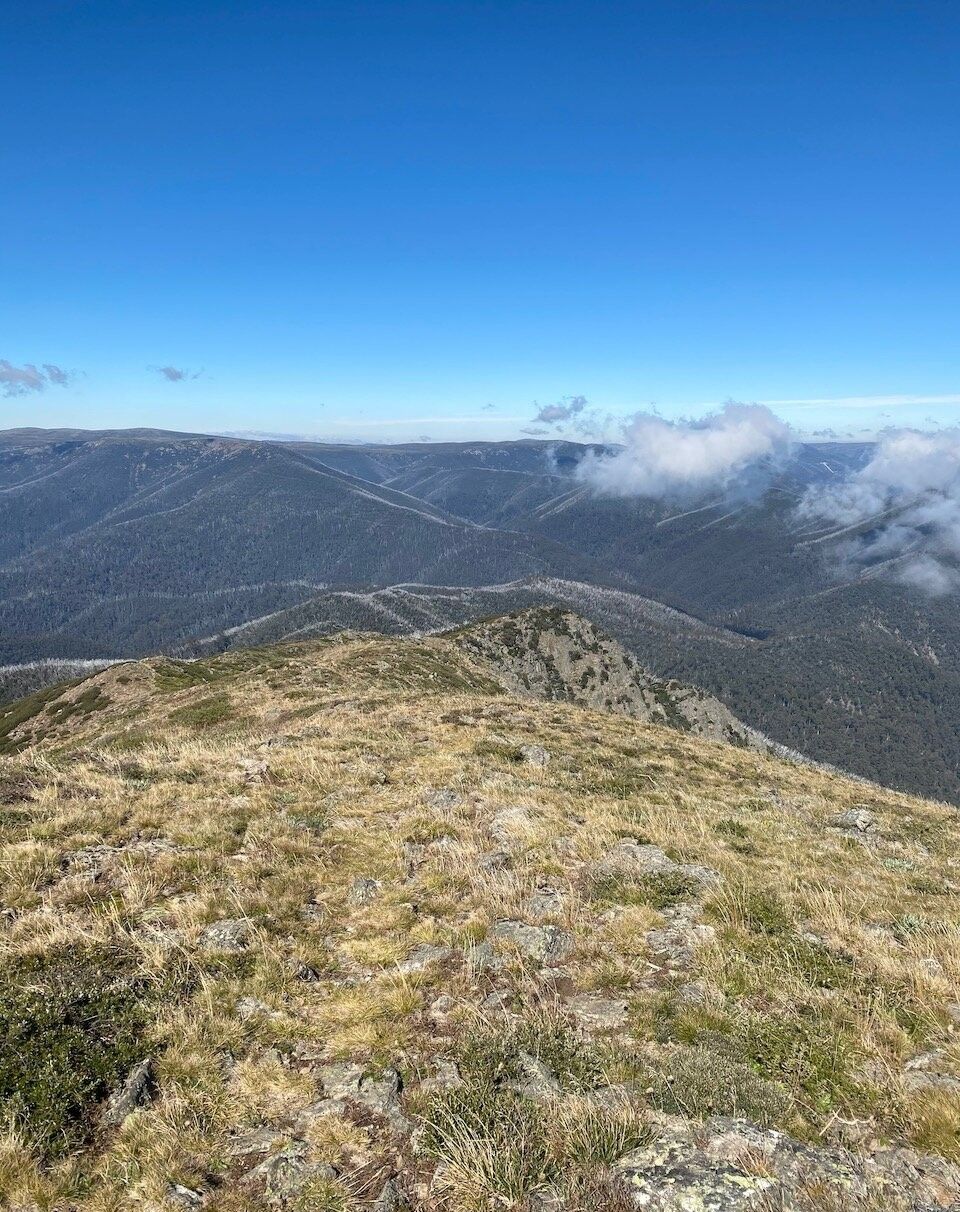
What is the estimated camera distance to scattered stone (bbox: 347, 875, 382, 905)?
A: 10428 millimetres

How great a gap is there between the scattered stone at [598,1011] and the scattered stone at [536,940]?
2.94 ft

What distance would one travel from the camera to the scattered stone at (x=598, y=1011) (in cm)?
739

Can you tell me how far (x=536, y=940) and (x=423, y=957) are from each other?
1.77 m

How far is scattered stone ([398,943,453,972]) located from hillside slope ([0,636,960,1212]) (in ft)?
0.17

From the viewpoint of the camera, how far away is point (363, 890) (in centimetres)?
1063

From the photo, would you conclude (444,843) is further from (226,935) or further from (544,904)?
(226,935)

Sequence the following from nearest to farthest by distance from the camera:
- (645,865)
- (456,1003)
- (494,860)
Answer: (456,1003) < (494,860) < (645,865)

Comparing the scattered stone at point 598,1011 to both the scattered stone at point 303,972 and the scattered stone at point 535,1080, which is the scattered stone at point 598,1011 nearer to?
the scattered stone at point 535,1080

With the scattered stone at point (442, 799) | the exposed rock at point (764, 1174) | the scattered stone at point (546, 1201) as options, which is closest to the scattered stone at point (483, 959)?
the exposed rock at point (764, 1174)

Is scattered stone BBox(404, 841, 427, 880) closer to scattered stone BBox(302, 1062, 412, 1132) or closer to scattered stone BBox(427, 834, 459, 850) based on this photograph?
scattered stone BBox(427, 834, 459, 850)

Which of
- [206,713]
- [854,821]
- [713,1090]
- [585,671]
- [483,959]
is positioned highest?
[713,1090]

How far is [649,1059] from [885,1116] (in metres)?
2.26

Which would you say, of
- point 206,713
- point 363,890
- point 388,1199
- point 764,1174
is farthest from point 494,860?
point 206,713

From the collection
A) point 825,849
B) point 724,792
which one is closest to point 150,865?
point 825,849
